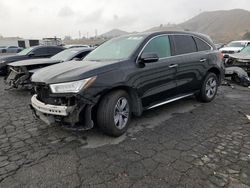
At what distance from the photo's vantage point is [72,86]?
143 inches

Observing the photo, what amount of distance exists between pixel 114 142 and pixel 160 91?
1511 millimetres

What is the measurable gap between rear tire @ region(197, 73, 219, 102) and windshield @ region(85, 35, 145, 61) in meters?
2.22

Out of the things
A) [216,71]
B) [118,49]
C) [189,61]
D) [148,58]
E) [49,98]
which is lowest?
[49,98]

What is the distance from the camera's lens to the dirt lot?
297 centimetres

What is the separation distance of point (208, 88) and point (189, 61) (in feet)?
3.74

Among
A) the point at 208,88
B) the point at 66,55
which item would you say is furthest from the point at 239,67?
the point at 66,55

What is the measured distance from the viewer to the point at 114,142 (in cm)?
399

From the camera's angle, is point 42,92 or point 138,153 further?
point 42,92

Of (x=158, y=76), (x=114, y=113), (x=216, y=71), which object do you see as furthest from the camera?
(x=216, y=71)

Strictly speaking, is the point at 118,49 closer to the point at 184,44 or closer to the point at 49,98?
the point at 184,44

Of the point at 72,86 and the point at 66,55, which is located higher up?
the point at 66,55

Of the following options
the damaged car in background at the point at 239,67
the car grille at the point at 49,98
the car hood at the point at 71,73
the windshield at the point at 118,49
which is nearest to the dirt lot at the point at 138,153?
the car grille at the point at 49,98

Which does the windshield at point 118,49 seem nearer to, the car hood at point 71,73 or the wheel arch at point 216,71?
the car hood at point 71,73

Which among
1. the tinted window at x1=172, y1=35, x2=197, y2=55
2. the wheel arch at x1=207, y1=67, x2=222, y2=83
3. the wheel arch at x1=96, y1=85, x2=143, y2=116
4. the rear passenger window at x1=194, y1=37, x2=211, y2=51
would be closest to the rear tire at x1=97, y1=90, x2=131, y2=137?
the wheel arch at x1=96, y1=85, x2=143, y2=116
